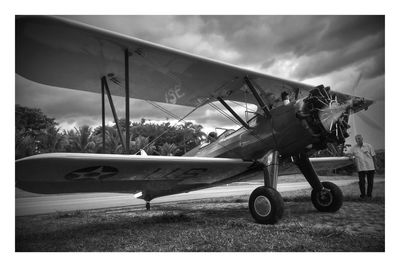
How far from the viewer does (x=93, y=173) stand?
3443 millimetres

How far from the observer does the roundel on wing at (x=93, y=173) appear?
328 cm

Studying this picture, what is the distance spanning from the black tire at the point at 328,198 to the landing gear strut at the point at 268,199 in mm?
1261

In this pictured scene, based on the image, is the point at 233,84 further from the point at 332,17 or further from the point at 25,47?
the point at 25,47

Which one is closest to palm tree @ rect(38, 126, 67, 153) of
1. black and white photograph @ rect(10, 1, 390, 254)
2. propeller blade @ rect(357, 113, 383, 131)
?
black and white photograph @ rect(10, 1, 390, 254)

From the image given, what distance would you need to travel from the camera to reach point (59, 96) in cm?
461

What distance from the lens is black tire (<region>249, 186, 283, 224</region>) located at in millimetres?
3572

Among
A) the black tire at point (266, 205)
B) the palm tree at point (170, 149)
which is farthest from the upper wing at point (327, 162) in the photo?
the palm tree at point (170, 149)

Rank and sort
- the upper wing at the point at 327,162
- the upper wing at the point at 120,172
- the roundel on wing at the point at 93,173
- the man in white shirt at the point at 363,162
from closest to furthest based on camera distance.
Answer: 1. the upper wing at the point at 120,172
2. the roundel on wing at the point at 93,173
3. the man in white shirt at the point at 363,162
4. the upper wing at the point at 327,162

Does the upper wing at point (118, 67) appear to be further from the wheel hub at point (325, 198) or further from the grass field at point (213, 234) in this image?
the grass field at point (213, 234)

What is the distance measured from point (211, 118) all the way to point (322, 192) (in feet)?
7.33

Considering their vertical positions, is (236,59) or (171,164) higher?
(236,59)

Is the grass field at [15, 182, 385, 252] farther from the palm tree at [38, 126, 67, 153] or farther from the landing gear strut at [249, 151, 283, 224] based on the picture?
the palm tree at [38, 126, 67, 153]

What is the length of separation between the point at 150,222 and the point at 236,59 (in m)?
2.74
